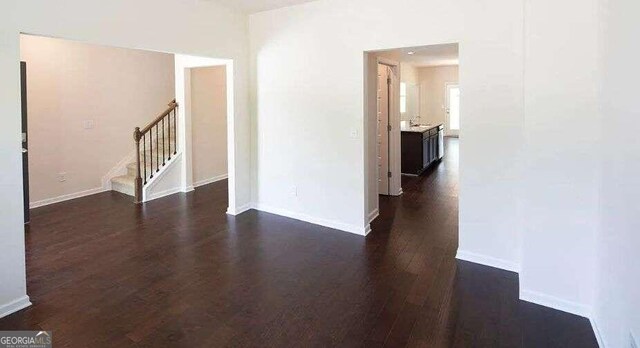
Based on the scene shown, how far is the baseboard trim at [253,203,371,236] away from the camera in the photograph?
4.55 m

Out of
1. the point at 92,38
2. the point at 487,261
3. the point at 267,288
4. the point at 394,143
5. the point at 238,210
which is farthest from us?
the point at 394,143

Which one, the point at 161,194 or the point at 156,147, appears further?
the point at 156,147

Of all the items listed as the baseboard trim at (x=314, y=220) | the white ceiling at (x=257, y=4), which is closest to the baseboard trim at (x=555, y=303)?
the baseboard trim at (x=314, y=220)

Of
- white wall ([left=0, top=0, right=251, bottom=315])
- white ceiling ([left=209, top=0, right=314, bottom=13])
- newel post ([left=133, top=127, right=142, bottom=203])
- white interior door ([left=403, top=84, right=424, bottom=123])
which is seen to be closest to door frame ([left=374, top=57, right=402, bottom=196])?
white ceiling ([left=209, top=0, right=314, bottom=13])

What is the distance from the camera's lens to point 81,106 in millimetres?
6164

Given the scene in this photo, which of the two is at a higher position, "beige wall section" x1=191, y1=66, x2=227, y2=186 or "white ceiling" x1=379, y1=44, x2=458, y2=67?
"white ceiling" x1=379, y1=44, x2=458, y2=67

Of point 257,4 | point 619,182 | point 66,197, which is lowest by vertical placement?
point 66,197

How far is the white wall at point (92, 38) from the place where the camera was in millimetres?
2740

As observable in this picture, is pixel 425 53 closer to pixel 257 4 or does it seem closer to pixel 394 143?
pixel 394 143

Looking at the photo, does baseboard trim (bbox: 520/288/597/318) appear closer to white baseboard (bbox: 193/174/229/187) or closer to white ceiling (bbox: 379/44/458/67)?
white ceiling (bbox: 379/44/458/67)

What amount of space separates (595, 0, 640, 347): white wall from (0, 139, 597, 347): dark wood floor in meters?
0.43

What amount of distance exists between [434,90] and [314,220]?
1076 cm

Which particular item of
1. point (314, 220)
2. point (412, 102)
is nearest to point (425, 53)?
point (412, 102)

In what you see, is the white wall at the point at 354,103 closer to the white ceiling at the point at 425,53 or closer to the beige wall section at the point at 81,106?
the white ceiling at the point at 425,53
